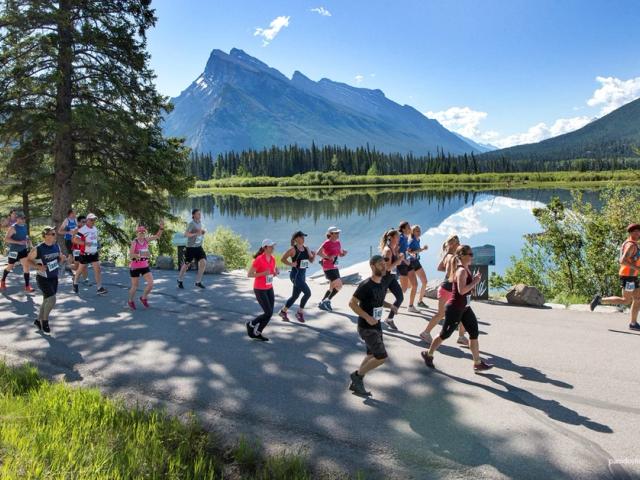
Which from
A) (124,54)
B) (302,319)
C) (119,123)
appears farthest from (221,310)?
(124,54)

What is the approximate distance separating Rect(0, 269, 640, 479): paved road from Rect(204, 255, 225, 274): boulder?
16.9 feet

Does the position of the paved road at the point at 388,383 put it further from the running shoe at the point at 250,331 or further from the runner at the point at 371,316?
the runner at the point at 371,316

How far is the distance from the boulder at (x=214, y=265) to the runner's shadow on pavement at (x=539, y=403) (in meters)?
10.7

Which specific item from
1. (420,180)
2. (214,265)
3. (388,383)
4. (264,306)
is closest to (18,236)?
(214,265)

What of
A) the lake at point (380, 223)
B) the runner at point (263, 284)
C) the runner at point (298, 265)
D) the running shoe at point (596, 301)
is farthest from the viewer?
the lake at point (380, 223)

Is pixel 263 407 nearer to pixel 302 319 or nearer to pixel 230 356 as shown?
pixel 230 356

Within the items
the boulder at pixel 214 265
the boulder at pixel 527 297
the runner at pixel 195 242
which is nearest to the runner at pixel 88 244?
the runner at pixel 195 242

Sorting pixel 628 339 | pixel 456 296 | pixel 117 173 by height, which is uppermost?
pixel 117 173

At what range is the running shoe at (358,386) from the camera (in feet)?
19.2

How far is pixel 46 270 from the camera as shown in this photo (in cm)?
842

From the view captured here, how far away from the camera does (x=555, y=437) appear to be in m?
Answer: 4.83

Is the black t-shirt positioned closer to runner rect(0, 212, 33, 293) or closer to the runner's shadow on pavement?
the runner's shadow on pavement

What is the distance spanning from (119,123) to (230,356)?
12694 mm

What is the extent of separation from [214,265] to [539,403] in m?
12.1
